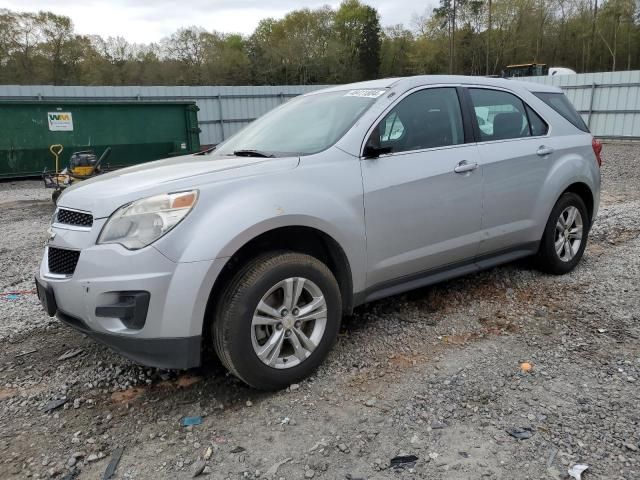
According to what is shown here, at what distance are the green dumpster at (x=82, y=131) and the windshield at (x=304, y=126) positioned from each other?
8730 millimetres

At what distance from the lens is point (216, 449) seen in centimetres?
246

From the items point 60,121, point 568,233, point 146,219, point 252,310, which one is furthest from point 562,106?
point 60,121

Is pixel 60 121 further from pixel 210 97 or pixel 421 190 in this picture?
pixel 421 190

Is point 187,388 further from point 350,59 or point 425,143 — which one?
point 350,59

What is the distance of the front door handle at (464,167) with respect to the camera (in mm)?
3576

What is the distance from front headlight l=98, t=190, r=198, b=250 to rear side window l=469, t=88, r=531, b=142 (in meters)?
2.38

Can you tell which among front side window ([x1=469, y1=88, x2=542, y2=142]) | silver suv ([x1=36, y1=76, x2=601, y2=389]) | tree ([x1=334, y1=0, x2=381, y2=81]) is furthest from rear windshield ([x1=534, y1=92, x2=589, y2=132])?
tree ([x1=334, y1=0, x2=381, y2=81])

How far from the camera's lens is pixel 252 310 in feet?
8.79

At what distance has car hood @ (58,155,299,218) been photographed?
8.64ft

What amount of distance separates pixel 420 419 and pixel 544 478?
0.64 m

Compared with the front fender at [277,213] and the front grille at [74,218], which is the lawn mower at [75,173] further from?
the front fender at [277,213]

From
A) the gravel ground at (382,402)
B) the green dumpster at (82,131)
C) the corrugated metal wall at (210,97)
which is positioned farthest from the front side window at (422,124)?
the corrugated metal wall at (210,97)

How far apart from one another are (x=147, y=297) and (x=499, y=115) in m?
3.08

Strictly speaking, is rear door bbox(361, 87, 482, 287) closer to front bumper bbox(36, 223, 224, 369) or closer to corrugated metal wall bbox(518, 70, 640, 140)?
front bumper bbox(36, 223, 224, 369)
